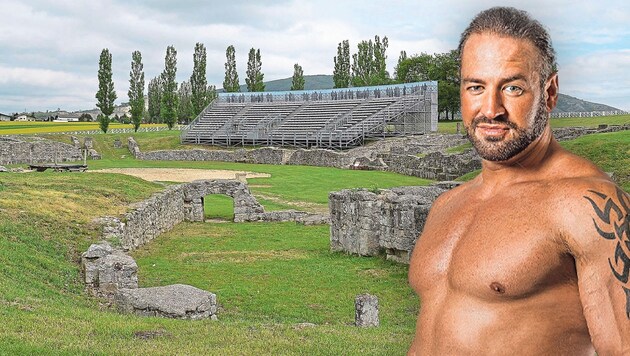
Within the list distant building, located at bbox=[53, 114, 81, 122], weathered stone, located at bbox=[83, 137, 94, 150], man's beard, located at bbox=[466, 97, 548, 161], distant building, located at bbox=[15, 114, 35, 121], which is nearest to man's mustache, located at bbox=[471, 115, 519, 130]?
man's beard, located at bbox=[466, 97, 548, 161]

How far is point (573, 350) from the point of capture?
224cm

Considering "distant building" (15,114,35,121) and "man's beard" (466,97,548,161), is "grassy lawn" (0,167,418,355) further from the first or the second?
"distant building" (15,114,35,121)

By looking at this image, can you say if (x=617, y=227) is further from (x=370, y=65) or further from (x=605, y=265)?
(x=370, y=65)

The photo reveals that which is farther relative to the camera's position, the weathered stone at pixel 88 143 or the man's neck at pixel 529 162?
the weathered stone at pixel 88 143

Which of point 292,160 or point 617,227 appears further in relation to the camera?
point 292,160

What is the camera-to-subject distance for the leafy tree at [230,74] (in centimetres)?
9056

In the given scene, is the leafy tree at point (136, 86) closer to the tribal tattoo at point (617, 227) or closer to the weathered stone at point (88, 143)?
the weathered stone at point (88, 143)

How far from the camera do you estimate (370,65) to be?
3637 inches

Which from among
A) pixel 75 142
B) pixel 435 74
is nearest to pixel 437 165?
pixel 75 142

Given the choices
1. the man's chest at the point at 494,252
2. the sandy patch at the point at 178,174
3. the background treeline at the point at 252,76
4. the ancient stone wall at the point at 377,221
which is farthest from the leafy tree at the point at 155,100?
the man's chest at the point at 494,252

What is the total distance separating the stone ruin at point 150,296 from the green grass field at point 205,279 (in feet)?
1.57

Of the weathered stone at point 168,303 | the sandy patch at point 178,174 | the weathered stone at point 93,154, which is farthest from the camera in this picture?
A: the weathered stone at point 93,154

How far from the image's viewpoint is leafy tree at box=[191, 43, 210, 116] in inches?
3339

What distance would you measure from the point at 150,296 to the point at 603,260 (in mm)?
10336
